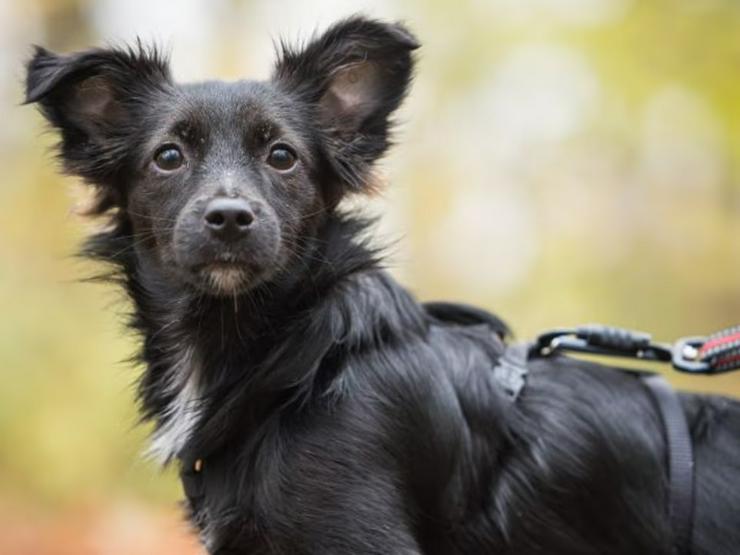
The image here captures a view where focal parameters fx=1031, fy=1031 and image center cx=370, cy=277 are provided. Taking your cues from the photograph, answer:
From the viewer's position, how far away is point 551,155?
52.2ft

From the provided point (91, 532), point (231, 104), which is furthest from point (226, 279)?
point (91, 532)

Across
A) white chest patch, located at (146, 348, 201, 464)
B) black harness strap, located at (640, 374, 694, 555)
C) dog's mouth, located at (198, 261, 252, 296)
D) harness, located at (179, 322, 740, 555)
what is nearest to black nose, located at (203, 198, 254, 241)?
dog's mouth, located at (198, 261, 252, 296)

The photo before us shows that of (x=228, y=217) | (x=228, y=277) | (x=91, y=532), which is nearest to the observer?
(x=228, y=217)

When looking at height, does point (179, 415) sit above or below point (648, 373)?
below

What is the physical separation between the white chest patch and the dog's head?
0.34 meters

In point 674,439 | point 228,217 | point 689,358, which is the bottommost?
point 674,439

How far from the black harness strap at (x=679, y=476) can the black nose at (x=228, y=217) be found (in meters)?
1.79

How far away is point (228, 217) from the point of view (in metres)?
3.72

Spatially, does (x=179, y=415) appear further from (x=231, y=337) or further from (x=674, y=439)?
(x=674, y=439)

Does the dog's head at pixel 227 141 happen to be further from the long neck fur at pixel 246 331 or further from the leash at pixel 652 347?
the leash at pixel 652 347

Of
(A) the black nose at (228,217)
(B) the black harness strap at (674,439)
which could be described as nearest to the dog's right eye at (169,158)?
(A) the black nose at (228,217)

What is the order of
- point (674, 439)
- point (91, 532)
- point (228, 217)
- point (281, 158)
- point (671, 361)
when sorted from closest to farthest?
point (228, 217), point (674, 439), point (281, 158), point (671, 361), point (91, 532)

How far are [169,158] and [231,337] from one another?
743 mm

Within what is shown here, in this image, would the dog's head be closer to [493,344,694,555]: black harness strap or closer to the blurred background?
[493,344,694,555]: black harness strap
